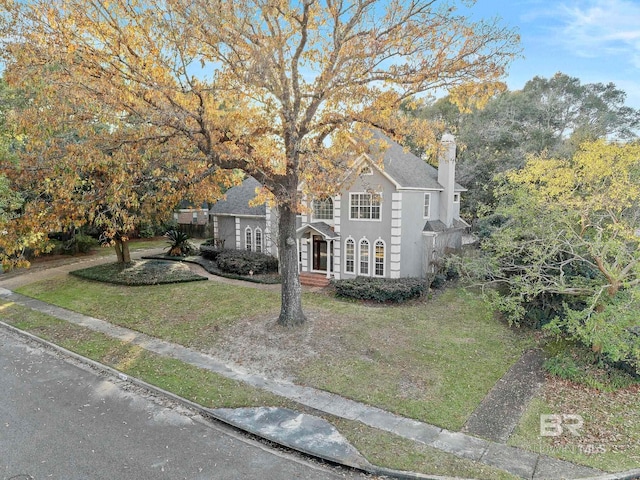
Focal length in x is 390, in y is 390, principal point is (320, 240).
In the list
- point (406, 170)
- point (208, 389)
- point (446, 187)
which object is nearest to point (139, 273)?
point (208, 389)

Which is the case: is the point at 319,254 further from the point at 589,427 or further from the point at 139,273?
the point at 589,427

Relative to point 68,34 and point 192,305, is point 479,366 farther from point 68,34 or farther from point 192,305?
point 68,34

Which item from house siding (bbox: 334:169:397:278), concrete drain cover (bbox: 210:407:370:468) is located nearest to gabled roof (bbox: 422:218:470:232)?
house siding (bbox: 334:169:397:278)

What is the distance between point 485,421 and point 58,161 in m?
12.5

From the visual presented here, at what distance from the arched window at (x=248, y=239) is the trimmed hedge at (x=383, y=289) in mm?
9536

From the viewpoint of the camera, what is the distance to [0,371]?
37.0 ft

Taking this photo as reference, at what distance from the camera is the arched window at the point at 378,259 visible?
20.6 metres

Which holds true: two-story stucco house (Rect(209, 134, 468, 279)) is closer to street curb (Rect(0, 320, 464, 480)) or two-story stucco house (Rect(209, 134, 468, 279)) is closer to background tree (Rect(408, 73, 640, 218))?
background tree (Rect(408, 73, 640, 218))

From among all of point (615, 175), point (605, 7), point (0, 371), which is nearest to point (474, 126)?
point (605, 7)

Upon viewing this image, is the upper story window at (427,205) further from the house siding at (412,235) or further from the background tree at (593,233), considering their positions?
the background tree at (593,233)

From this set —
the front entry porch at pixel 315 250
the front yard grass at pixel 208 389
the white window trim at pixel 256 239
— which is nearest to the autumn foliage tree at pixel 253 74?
the front yard grass at pixel 208 389

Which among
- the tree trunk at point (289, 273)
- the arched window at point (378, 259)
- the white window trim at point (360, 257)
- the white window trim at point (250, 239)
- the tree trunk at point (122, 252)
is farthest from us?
the white window trim at point (250, 239)

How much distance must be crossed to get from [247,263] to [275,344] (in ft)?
37.3

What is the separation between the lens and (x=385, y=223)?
798 inches
